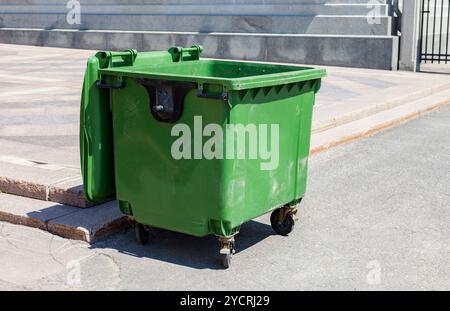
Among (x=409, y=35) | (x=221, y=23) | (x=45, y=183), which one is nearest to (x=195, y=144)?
(x=45, y=183)

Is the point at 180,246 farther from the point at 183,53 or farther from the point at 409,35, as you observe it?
the point at 409,35

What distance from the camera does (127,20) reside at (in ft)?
67.7

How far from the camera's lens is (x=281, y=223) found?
5.40 metres

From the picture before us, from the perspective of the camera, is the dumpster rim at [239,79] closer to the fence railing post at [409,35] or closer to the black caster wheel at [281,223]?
the black caster wheel at [281,223]

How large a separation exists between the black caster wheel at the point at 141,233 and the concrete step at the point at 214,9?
41.0ft

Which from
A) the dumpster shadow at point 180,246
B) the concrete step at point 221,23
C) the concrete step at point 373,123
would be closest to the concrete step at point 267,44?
the concrete step at point 221,23

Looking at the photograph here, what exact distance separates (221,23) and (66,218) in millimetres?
13940

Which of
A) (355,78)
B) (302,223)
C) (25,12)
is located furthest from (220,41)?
(302,223)

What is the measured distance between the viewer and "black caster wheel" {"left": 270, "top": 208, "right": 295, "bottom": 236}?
541cm

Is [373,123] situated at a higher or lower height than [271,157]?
lower

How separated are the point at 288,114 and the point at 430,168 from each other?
298cm

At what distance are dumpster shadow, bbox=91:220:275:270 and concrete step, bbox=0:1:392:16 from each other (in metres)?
12.2

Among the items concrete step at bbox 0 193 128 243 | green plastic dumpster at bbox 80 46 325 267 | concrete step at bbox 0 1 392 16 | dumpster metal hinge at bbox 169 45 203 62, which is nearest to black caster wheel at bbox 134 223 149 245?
green plastic dumpster at bbox 80 46 325 267

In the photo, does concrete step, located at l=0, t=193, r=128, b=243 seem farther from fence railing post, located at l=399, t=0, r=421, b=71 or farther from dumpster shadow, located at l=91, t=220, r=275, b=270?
fence railing post, located at l=399, t=0, r=421, b=71
